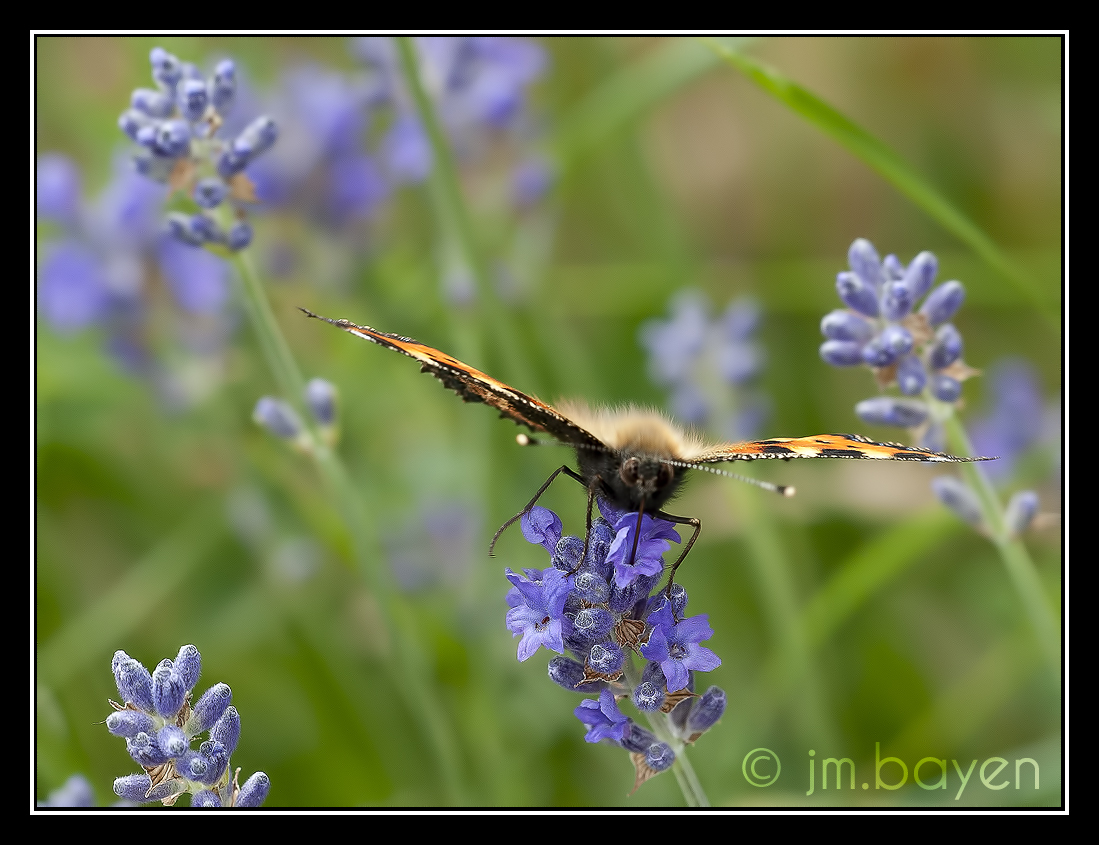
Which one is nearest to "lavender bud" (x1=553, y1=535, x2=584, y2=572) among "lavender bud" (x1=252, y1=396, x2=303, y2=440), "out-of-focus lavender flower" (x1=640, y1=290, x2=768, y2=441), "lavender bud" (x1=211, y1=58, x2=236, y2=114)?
"lavender bud" (x1=252, y1=396, x2=303, y2=440)

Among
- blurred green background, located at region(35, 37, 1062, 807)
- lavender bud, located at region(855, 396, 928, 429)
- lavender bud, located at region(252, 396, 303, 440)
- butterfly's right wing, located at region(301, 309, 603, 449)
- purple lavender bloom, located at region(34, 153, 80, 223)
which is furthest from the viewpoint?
purple lavender bloom, located at region(34, 153, 80, 223)

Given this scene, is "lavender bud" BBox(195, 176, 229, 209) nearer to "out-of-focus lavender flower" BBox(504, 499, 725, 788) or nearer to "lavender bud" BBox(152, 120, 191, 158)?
"lavender bud" BBox(152, 120, 191, 158)

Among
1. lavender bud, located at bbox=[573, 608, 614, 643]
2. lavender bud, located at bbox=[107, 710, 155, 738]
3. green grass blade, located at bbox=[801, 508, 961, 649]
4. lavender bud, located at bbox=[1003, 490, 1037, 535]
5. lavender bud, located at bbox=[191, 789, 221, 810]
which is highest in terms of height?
green grass blade, located at bbox=[801, 508, 961, 649]

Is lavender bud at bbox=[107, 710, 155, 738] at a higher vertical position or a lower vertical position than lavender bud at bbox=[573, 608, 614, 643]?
lower

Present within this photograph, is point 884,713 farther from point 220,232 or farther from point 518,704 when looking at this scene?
point 220,232

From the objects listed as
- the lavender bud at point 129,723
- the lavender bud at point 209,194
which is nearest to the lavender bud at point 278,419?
the lavender bud at point 209,194

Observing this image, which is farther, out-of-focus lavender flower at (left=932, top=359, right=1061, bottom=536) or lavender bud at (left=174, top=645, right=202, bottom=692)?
out-of-focus lavender flower at (left=932, top=359, right=1061, bottom=536)

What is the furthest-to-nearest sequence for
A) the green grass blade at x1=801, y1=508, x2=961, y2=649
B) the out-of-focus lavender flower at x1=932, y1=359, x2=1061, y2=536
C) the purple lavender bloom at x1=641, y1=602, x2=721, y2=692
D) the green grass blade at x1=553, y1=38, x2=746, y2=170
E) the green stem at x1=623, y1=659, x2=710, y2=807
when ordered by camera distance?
1. the out-of-focus lavender flower at x1=932, y1=359, x2=1061, y2=536
2. the green grass blade at x1=553, y1=38, x2=746, y2=170
3. the green grass blade at x1=801, y1=508, x2=961, y2=649
4. the green stem at x1=623, y1=659, x2=710, y2=807
5. the purple lavender bloom at x1=641, y1=602, x2=721, y2=692

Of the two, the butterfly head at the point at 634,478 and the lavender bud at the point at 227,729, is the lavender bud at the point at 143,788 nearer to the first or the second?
the lavender bud at the point at 227,729
